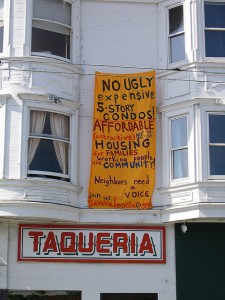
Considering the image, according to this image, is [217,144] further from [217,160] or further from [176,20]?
[176,20]

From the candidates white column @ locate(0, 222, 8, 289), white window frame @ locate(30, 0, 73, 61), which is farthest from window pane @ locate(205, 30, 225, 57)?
white column @ locate(0, 222, 8, 289)

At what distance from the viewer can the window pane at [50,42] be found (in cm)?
1739

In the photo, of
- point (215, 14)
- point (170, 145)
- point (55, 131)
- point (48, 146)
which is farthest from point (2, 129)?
point (215, 14)

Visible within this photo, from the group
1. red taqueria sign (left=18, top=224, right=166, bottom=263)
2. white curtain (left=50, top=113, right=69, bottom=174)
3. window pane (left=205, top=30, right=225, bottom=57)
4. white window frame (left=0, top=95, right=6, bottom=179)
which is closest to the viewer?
white window frame (left=0, top=95, right=6, bottom=179)

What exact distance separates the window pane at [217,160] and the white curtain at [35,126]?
4.68 meters

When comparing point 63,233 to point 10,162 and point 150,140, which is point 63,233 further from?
point 150,140

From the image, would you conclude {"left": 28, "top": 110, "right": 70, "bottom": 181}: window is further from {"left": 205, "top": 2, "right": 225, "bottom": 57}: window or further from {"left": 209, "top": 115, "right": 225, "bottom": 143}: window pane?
{"left": 205, "top": 2, "right": 225, "bottom": 57}: window

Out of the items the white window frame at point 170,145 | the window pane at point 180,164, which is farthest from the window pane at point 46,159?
the window pane at point 180,164

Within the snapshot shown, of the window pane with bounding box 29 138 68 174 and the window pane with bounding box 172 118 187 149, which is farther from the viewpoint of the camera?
the window pane with bounding box 172 118 187 149

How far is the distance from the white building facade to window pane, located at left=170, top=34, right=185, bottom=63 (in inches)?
1.4

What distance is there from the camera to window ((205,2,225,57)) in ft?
58.0

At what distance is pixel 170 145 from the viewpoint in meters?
17.5

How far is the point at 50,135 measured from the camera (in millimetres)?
16938

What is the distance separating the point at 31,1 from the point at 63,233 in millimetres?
6494
